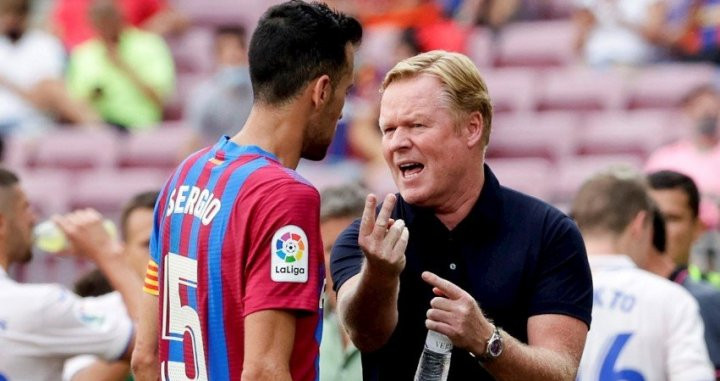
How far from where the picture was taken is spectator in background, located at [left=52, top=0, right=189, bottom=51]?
13062mm

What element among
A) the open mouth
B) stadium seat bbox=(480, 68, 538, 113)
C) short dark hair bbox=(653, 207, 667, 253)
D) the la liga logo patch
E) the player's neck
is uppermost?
the player's neck

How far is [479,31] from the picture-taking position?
12570 mm

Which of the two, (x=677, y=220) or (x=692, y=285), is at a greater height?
(x=677, y=220)

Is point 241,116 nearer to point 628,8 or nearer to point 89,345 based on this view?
point 628,8

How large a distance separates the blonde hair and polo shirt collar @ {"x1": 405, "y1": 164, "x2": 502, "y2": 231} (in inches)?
Result: 7.1

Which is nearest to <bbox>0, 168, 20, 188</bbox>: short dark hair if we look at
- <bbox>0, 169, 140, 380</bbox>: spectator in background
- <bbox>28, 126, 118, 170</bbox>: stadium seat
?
<bbox>0, 169, 140, 380</bbox>: spectator in background

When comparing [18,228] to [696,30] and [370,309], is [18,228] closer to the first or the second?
[370,309]

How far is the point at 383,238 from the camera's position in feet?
12.0

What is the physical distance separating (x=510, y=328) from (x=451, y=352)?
189 mm

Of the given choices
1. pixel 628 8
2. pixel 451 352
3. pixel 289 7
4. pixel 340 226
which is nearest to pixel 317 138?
pixel 289 7

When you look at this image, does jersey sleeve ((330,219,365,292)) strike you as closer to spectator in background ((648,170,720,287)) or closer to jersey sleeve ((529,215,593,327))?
jersey sleeve ((529,215,593,327))

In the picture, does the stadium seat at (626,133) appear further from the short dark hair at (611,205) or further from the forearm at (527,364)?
the forearm at (527,364)

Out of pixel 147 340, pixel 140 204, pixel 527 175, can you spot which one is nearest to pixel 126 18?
pixel 527 175

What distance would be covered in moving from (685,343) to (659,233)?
82cm
